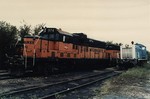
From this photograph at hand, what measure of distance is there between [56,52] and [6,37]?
33.6 ft

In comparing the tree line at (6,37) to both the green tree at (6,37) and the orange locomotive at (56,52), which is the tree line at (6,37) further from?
the orange locomotive at (56,52)

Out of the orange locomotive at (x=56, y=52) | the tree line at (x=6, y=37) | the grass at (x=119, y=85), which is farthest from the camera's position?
the tree line at (x=6, y=37)

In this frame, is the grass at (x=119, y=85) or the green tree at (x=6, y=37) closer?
the grass at (x=119, y=85)

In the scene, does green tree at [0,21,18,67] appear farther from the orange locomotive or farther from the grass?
the grass

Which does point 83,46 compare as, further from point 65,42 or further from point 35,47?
point 35,47

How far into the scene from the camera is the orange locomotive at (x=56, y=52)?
20.5 meters

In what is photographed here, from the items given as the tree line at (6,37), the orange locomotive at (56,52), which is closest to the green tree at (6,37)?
the tree line at (6,37)

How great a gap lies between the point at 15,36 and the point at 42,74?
12338 millimetres

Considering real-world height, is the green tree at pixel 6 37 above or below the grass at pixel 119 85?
above

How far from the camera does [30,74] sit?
2223 cm

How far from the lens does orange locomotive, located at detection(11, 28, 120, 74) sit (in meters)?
20.5

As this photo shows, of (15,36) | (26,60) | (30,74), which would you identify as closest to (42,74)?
(30,74)

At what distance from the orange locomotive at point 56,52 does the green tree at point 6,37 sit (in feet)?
25.2

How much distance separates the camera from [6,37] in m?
31.0
